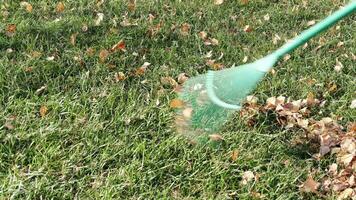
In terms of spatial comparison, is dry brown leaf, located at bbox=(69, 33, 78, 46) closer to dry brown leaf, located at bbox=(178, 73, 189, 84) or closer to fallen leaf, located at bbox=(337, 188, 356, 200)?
dry brown leaf, located at bbox=(178, 73, 189, 84)

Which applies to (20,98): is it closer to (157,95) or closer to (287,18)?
(157,95)

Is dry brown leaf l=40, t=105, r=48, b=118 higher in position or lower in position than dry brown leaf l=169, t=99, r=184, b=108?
lower

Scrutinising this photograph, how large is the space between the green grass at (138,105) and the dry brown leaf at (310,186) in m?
0.04

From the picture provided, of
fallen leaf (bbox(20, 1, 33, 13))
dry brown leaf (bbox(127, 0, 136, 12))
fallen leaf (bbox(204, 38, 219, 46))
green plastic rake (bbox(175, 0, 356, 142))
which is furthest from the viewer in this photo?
dry brown leaf (bbox(127, 0, 136, 12))

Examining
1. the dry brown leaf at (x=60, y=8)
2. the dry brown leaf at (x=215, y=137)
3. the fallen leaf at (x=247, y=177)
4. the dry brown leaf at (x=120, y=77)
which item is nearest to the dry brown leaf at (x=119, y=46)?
the dry brown leaf at (x=120, y=77)

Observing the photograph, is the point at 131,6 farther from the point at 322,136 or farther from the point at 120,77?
the point at 322,136

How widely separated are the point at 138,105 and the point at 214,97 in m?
0.62

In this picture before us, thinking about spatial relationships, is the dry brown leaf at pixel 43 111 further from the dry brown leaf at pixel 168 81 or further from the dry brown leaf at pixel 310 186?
the dry brown leaf at pixel 310 186

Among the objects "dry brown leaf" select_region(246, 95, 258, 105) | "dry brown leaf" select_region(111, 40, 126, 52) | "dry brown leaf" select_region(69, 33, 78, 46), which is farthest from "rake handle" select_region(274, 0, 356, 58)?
"dry brown leaf" select_region(69, 33, 78, 46)

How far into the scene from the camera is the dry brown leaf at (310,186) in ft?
9.48

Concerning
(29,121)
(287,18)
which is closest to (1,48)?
(29,121)

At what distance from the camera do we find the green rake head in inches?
106

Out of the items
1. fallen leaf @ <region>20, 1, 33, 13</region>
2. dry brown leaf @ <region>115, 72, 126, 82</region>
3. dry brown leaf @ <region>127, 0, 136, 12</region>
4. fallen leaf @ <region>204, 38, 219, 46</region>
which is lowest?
fallen leaf @ <region>20, 1, 33, 13</region>

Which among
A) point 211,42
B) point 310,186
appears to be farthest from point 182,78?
point 310,186
